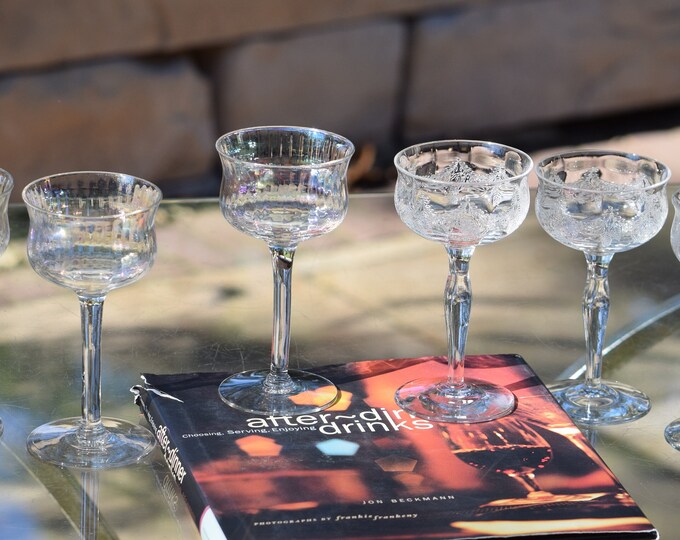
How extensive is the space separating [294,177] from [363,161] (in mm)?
1535

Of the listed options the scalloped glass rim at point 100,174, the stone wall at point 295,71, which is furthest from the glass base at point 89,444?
the stone wall at point 295,71

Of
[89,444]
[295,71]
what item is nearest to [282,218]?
[89,444]

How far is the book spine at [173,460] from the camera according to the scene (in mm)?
639

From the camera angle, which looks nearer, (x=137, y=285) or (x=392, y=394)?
(x=392, y=394)

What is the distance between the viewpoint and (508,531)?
618 mm

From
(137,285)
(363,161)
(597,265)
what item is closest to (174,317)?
(137,285)

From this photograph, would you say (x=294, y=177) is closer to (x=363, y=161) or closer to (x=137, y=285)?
(x=137, y=285)

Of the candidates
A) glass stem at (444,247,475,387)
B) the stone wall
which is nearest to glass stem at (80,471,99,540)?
glass stem at (444,247,475,387)

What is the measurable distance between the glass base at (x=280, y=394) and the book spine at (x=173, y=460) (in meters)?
0.05

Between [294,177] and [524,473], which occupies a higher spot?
[294,177]

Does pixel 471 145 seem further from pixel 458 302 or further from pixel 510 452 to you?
pixel 510 452

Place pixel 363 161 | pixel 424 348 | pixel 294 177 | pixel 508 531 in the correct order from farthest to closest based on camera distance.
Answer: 1. pixel 363 161
2. pixel 424 348
3. pixel 294 177
4. pixel 508 531

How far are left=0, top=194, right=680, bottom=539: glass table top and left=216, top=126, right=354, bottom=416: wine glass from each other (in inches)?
2.0

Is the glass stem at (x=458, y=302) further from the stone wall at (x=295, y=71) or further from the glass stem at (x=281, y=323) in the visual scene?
the stone wall at (x=295, y=71)
